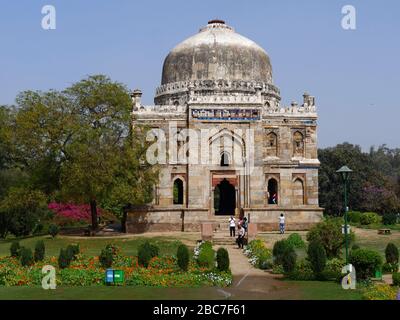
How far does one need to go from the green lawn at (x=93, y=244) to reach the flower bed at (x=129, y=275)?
5183mm

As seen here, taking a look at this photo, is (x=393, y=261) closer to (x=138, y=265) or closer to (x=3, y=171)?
(x=138, y=265)

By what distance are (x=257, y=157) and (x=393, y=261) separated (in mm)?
16074

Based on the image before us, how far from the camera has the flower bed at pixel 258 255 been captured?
2122cm

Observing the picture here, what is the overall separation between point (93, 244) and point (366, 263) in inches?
604

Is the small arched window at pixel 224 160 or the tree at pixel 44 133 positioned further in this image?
the small arched window at pixel 224 160

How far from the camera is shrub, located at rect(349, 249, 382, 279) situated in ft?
57.2

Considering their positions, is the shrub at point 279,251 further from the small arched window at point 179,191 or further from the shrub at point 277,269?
the small arched window at point 179,191

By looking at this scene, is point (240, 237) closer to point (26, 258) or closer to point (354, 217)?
point (26, 258)

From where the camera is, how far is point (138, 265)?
67.6 feet

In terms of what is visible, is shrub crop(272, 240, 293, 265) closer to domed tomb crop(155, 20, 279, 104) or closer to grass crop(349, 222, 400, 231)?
grass crop(349, 222, 400, 231)

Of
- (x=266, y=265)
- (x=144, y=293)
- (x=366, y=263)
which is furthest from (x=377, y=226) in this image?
(x=144, y=293)

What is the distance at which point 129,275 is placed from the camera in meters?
18.0

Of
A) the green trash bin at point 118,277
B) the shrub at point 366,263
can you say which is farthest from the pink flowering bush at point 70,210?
the shrub at point 366,263
